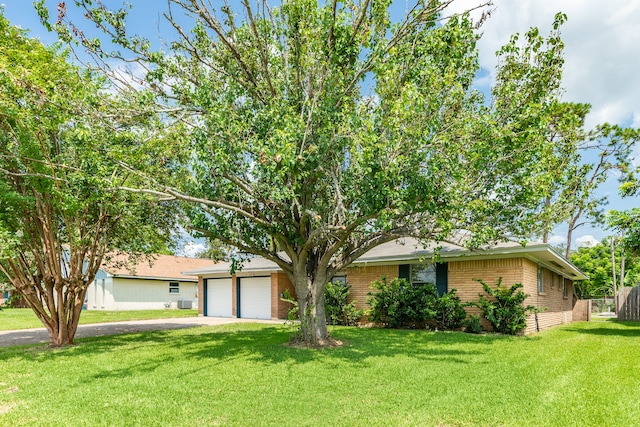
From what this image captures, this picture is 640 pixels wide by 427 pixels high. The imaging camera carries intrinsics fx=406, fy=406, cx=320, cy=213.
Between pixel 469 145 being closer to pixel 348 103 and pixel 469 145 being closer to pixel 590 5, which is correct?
pixel 348 103

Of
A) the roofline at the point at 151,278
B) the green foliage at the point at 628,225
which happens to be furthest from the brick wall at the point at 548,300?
the roofline at the point at 151,278

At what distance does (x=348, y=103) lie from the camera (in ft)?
28.4

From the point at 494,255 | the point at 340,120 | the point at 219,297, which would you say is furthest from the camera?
the point at 219,297

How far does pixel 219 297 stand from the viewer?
73.1ft

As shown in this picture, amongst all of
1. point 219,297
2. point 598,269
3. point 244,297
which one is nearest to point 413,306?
point 244,297

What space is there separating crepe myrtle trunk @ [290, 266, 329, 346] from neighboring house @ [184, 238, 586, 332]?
289cm

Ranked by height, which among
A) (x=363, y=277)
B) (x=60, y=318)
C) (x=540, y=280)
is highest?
(x=363, y=277)

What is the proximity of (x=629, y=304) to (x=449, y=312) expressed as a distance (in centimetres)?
1335

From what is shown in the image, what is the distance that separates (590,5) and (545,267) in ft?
35.6

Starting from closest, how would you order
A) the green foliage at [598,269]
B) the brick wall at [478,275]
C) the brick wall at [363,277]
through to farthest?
the brick wall at [478,275] → the brick wall at [363,277] → the green foliage at [598,269]

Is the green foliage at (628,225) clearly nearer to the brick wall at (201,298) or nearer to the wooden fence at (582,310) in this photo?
the wooden fence at (582,310)

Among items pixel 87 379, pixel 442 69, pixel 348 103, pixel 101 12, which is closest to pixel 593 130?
pixel 442 69

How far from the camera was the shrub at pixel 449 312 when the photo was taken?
13530 millimetres

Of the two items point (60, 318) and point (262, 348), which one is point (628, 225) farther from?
point (60, 318)
